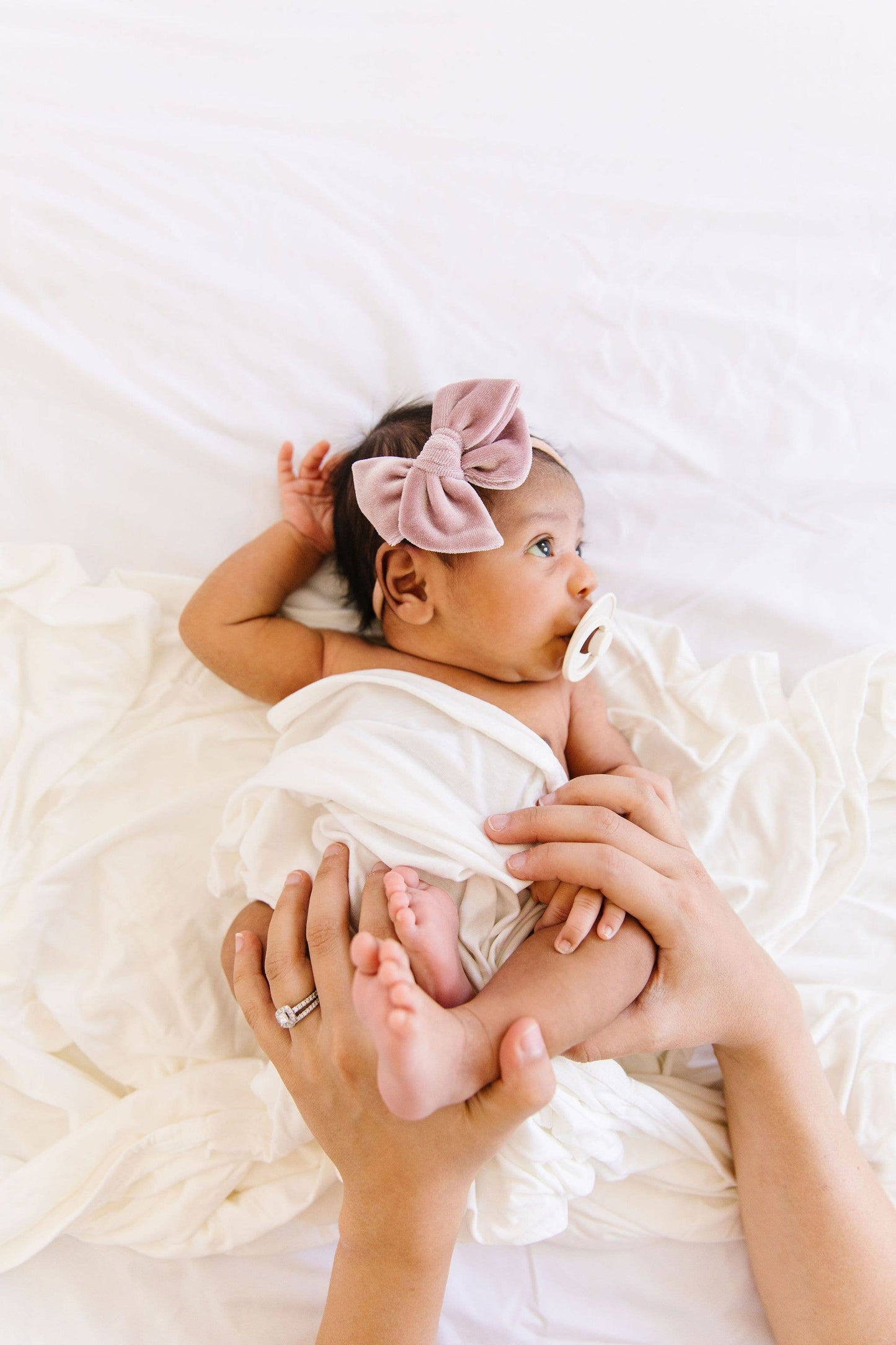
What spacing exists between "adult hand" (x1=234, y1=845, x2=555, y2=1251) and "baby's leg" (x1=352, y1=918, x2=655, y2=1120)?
5cm

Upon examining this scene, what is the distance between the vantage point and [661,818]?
1338 millimetres

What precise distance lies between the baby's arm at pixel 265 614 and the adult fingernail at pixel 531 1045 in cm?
75

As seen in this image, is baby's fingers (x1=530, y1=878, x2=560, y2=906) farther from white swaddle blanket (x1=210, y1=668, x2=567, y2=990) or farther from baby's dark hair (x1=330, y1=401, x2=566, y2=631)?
baby's dark hair (x1=330, y1=401, x2=566, y2=631)

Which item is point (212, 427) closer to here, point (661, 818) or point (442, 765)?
point (442, 765)

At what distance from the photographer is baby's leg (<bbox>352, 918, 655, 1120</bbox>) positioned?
98cm

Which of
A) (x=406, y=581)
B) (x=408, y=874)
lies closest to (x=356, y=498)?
(x=406, y=581)

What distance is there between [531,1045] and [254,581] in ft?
3.04

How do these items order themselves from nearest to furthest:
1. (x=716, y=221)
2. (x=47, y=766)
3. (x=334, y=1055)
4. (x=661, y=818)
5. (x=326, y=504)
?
(x=334, y=1055) < (x=661, y=818) < (x=47, y=766) < (x=326, y=504) < (x=716, y=221)

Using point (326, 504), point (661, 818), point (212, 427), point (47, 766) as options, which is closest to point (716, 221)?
point (326, 504)

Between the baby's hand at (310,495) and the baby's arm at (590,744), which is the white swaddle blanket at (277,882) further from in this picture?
the baby's hand at (310,495)

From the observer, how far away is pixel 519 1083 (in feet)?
3.43

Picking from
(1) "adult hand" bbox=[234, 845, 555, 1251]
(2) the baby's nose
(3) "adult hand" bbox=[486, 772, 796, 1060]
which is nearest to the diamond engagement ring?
(1) "adult hand" bbox=[234, 845, 555, 1251]

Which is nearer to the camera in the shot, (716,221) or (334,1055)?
(334,1055)

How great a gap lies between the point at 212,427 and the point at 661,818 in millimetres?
1126
